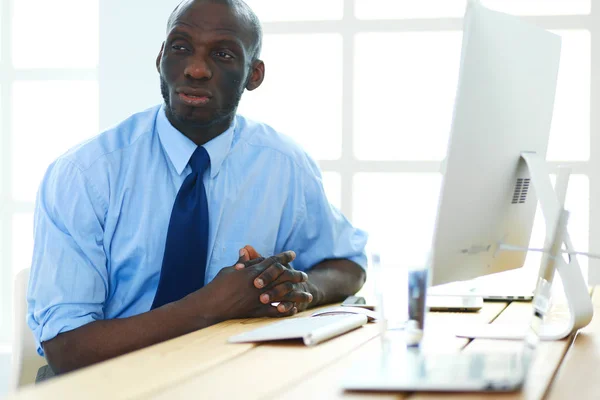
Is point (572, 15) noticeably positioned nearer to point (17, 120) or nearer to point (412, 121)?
point (412, 121)

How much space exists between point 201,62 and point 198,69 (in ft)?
0.07

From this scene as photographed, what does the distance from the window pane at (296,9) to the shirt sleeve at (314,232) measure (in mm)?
1262

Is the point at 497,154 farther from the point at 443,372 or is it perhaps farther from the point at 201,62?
the point at 201,62

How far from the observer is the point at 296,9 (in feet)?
10.3

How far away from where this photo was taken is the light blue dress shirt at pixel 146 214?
5.23 ft

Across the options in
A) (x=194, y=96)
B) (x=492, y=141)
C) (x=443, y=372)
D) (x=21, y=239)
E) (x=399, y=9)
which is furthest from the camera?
(x=21, y=239)

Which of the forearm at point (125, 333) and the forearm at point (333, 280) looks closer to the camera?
the forearm at point (125, 333)

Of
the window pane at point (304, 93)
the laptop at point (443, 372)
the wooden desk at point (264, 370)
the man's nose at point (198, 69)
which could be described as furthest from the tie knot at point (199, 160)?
the window pane at point (304, 93)

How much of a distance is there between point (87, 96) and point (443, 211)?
2.58 meters

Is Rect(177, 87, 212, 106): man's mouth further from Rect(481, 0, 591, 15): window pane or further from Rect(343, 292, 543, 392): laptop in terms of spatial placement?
Rect(481, 0, 591, 15): window pane

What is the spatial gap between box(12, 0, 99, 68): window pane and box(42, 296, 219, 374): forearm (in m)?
2.14

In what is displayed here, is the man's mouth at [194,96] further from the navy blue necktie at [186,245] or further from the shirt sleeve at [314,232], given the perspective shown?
the shirt sleeve at [314,232]

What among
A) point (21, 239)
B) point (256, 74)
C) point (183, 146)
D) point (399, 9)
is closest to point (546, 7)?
point (399, 9)

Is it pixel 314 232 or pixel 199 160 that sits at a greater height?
pixel 199 160
